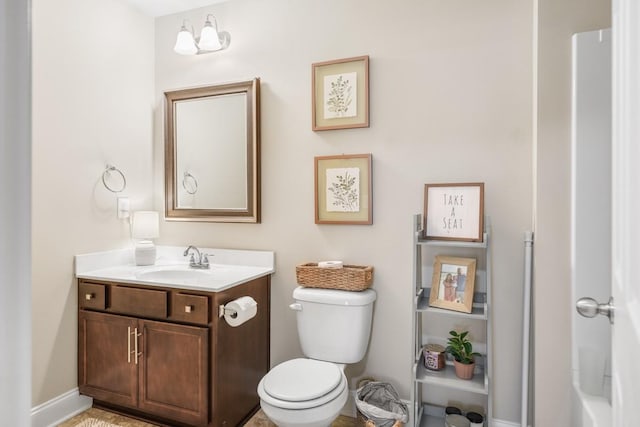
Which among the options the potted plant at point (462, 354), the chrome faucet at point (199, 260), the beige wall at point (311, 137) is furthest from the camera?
the chrome faucet at point (199, 260)

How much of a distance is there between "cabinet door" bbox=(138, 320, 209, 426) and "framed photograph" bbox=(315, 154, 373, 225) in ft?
3.18

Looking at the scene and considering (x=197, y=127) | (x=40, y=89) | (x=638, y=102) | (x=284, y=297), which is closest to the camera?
(x=638, y=102)

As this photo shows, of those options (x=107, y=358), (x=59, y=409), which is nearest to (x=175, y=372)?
(x=107, y=358)

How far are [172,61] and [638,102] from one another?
2.86 m

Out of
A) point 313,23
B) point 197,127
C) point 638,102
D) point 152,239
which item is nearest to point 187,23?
point 197,127

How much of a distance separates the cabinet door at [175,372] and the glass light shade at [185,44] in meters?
1.77

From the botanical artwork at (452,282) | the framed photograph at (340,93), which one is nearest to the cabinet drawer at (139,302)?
the framed photograph at (340,93)

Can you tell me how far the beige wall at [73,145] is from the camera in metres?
2.06

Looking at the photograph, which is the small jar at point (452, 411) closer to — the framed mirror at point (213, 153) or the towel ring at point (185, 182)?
the framed mirror at point (213, 153)

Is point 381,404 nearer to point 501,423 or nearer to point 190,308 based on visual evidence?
point 501,423

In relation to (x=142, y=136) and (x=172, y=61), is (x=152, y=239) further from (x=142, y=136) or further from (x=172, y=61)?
(x=172, y=61)

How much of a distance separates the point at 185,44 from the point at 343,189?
147 cm

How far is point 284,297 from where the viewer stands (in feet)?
7.88

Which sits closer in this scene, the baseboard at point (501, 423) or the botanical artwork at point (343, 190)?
the baseboard at point (501, 423)
